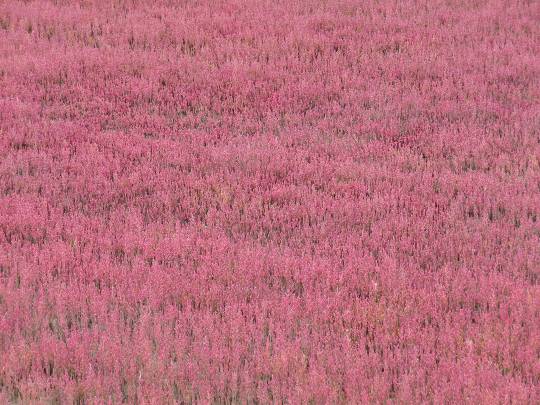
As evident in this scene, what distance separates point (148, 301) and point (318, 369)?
159 centimetres

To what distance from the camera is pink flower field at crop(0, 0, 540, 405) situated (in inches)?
198

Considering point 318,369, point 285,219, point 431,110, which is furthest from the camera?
point 431,110

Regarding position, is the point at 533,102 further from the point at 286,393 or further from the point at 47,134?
the point at 286,393

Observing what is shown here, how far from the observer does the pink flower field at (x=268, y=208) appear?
198 inches

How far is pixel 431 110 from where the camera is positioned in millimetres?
11195

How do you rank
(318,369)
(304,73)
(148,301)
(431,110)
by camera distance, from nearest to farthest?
1. (318,369)
2. (148,301)
3. (431,110)
4. (304,73)

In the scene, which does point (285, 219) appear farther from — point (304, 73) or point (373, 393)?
point (304, 73)

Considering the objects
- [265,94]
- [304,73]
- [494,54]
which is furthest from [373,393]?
[494,54]

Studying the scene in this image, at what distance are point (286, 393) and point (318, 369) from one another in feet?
1.15

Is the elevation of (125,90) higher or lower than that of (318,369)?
higher

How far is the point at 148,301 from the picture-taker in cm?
595

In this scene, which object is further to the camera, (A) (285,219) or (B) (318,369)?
(A) (285,219)

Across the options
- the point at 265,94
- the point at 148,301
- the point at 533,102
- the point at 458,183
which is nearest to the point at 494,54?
the point at 533,102

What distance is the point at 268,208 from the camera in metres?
8.16
